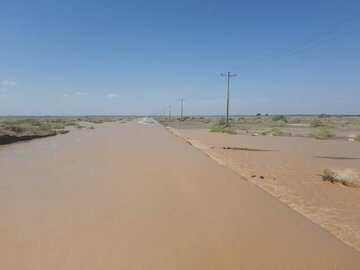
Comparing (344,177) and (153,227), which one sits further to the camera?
(344,177)

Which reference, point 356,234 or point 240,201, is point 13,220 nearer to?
point 240,201

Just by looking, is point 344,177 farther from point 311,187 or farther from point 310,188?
point 310,188

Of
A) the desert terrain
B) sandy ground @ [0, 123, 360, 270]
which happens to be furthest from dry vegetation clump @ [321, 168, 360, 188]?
sandy ground @ [0, 123, 360, 270]

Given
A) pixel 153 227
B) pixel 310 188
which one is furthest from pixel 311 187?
pixel 153 227

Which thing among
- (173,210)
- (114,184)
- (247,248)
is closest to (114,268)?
(247,248)

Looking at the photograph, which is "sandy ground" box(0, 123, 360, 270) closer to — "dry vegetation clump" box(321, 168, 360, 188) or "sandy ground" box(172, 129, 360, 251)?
"sandy ground" box(172, 129, 360, 251)

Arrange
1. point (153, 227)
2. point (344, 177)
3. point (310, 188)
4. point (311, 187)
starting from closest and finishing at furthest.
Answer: point (153, 227) < point (310, 188) < point (311, 187) < point (344, 177)

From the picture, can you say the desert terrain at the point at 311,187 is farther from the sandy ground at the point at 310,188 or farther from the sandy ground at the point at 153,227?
the sandy ground at the point at 153,227

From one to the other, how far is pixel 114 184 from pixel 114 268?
643cm

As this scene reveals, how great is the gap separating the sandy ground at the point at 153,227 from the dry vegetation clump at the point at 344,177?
2925 mm

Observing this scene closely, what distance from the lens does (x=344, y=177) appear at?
1248 cm

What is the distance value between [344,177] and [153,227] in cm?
770

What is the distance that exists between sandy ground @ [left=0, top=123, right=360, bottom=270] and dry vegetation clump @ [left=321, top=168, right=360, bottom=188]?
2.92 m

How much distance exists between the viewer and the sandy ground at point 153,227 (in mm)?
5664
